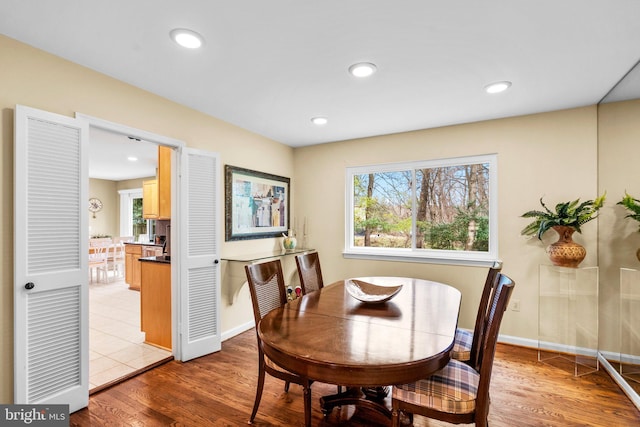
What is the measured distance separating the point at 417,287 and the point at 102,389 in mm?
2676

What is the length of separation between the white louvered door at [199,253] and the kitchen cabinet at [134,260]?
331 cm

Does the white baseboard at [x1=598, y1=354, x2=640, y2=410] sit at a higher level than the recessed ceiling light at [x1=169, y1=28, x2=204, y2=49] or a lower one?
lower

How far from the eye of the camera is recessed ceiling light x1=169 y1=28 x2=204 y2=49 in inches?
70.9

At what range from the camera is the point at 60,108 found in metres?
2.09

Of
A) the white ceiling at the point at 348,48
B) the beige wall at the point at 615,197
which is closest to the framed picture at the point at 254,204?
the white ceiling at the point at 348,48

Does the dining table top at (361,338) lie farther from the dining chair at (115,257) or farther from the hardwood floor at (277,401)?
the dining chair at (115,257)

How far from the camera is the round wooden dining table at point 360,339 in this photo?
127 centimetres

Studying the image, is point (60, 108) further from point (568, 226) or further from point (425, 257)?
point (568, 226)

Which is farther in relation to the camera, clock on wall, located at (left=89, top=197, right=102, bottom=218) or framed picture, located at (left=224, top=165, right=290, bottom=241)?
clock on wall, located at (left=89, top=197, right=102, bottom=218)

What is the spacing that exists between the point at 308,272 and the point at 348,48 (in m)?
1.83

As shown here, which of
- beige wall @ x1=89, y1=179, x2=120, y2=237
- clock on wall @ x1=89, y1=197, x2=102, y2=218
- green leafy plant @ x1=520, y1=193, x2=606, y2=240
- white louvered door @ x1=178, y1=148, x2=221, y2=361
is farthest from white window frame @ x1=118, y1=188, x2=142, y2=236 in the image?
green leafy plant @ x1=520, y1=193, x2=606, y2=240

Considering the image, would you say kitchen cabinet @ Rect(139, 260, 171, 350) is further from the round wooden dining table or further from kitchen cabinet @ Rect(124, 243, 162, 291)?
kitchen cabinet @ Rect(124, 243, 162, 291)

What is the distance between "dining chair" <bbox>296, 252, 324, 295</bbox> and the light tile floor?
159 cm

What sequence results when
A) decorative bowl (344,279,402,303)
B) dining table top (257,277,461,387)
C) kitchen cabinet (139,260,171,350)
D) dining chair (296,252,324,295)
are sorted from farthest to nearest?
kitchen cabinet (139,260,171,350) → dining chair (296,252,324,295) → decorative bowl (344,279,402,303) → dining table top (257,277,461,387)
